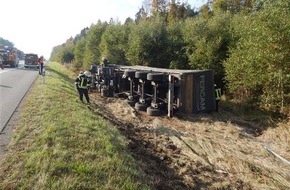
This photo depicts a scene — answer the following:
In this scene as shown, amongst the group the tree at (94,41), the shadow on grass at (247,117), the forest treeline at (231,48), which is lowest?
the shadow on grass at (247,117)

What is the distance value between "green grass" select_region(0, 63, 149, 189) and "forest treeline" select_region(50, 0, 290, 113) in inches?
248

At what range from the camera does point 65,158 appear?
4.99 metres

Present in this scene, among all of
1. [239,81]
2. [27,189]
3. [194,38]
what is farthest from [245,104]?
[27,189]

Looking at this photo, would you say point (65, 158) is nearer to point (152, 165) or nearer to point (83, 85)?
point (152, 165)

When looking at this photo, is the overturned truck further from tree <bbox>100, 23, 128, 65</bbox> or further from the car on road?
the car on road

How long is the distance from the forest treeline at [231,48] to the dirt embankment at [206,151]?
170cm

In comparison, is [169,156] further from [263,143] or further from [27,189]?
[27,189]

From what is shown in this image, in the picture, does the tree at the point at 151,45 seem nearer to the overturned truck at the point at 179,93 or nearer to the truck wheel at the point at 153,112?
the overturned truck at the point at 179,93

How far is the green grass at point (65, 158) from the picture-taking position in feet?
13.8

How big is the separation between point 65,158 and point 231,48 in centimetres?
1125

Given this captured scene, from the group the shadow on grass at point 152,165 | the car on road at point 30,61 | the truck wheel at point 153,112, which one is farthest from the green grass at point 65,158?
the car on road at point 30,61

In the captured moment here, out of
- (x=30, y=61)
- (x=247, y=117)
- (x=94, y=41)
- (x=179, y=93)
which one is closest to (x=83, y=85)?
(x=179, y=93)

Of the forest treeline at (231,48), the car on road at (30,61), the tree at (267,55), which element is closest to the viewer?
the tree at (267,55)

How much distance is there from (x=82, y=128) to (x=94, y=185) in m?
2.91
